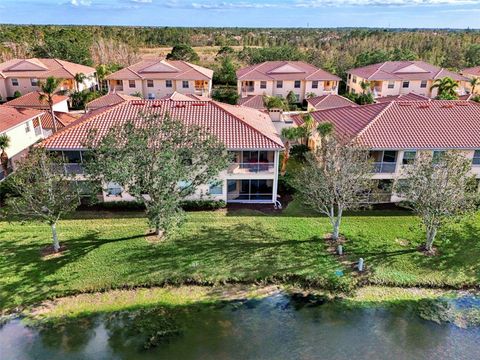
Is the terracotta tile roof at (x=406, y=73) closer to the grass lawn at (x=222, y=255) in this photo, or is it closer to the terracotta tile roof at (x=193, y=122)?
the terracotta tile roof at (x=193, y=122)

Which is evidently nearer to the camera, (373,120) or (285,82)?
(373,120)

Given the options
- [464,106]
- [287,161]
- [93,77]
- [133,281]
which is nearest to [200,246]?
[133,281]

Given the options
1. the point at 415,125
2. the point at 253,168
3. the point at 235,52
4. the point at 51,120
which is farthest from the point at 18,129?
the point at 235,52

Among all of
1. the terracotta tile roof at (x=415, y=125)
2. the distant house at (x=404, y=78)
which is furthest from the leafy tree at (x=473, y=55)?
the terracotta tile roof at (x=415, y=125)

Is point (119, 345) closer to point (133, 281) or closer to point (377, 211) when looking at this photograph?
point (133, 281)

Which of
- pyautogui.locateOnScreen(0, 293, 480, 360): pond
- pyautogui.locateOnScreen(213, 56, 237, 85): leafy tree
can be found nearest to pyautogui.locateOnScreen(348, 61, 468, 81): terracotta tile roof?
pyautogui.locateOnScreen(213, 56, 237, 85): leafy tree

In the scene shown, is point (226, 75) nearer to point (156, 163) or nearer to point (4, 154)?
point (4, 154)

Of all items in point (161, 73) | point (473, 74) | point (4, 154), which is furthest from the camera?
point (473, 74)

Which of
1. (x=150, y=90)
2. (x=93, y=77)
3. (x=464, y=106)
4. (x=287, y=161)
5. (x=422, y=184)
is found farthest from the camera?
(x=93, y=77)
